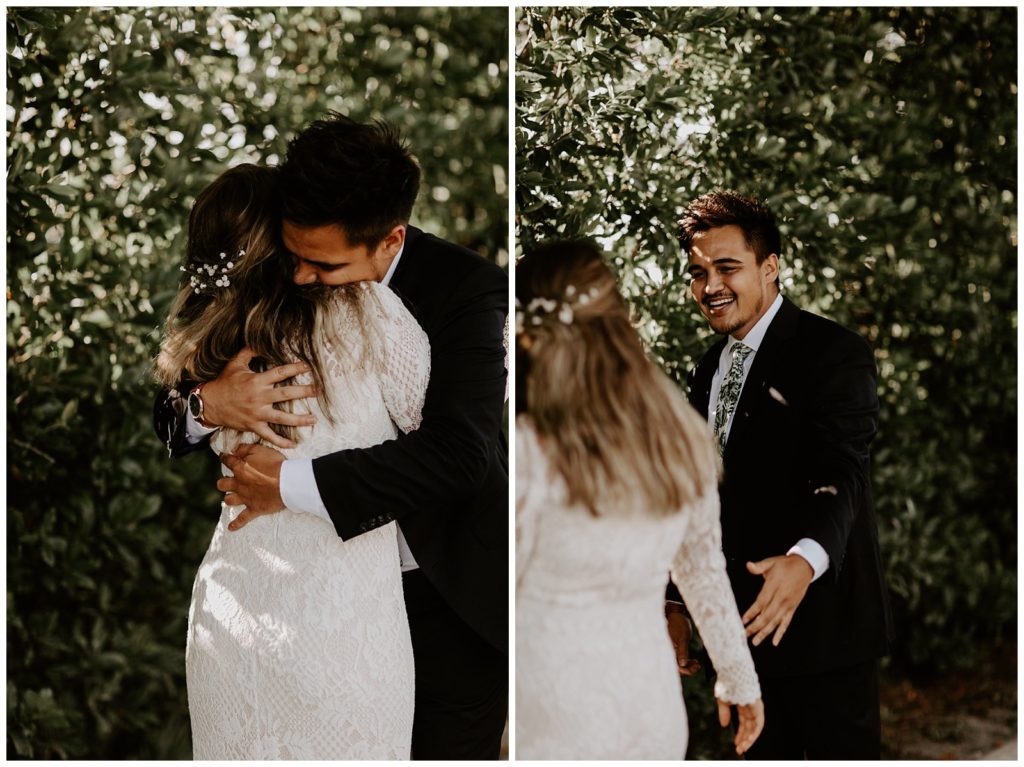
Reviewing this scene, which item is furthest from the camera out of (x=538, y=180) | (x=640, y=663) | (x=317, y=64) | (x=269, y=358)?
(x=317, y=64)

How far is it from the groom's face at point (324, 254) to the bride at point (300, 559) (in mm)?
27

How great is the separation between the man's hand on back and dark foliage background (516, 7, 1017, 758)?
29.2 inches

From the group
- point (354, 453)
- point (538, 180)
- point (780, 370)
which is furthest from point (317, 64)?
point (780, 370)

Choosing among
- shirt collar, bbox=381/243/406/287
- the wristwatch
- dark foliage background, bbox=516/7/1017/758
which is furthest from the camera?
dark foliage background, bbox=516/7/1017/758

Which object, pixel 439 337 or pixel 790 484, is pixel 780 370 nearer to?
pixel 790 484

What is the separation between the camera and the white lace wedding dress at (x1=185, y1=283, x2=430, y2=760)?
1.84m

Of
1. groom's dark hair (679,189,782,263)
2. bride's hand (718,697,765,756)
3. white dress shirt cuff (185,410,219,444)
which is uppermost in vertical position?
groom's dark hair (679,189,782,263)

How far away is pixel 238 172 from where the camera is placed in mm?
1937

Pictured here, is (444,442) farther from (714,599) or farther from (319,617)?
(714,599)

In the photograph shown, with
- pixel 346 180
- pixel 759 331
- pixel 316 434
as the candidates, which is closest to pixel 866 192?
pixel 759 331

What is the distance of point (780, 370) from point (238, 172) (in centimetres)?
130

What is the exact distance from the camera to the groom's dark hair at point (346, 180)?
6.14 ft

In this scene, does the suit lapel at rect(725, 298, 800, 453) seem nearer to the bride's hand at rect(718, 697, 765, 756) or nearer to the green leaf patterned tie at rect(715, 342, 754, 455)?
the green leaf patterned tie at rect(715, 342, 754, 455)

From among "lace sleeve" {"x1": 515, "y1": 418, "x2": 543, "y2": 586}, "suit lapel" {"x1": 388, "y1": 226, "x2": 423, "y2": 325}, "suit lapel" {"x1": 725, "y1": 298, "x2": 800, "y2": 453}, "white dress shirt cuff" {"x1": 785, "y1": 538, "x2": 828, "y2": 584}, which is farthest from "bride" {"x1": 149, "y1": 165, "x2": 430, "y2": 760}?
"white dress shirt cuff" {"x1": 785, "y1": 538, "x2": 828, "y2": 584}
